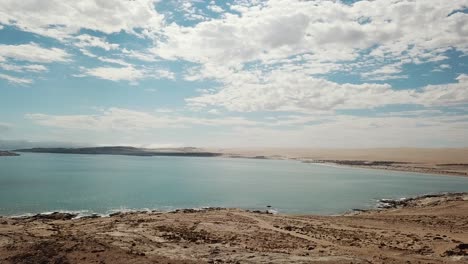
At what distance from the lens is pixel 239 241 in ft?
78.6

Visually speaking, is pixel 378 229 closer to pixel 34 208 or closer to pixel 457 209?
pixel 457 209

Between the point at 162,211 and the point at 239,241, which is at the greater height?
the point at 239,241

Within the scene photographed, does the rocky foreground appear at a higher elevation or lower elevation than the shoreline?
higher

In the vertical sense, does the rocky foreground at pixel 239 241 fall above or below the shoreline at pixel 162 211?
above

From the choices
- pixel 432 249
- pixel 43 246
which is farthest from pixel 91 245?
pixel 432 249

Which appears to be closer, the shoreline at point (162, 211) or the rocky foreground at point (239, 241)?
the rocky foreground at point (239, 241)

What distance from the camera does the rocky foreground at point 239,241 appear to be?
1848cm

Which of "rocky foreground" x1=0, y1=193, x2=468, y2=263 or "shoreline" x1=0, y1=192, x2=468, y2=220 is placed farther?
"shoreline" x1=0, y1=192, x2=468, y2=220

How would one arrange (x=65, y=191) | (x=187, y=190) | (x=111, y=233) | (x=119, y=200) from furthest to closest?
(x=187, y=190), (x=65, y=191), (x=119, y=200), (x=111, y=233)

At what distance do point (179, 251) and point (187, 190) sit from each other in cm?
4905

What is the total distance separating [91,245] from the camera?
19.5 metres

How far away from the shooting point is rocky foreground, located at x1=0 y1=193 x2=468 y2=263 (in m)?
18.5

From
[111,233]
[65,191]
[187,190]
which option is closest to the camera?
[111,233]

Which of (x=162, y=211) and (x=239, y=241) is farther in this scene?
(x=162, y=211)
